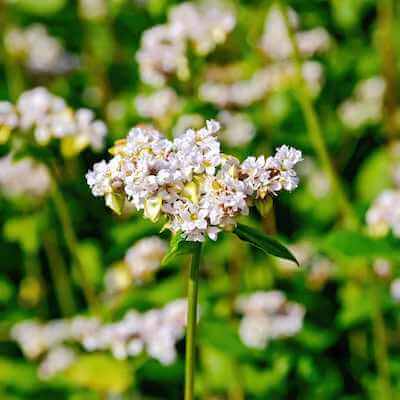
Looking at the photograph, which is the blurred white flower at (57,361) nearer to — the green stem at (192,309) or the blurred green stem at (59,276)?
→ the blurred green stem at (59,276)

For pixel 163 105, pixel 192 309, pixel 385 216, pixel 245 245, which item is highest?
Answer: pixel 163 105

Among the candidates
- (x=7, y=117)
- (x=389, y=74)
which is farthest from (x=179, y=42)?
(x=389, y=74)

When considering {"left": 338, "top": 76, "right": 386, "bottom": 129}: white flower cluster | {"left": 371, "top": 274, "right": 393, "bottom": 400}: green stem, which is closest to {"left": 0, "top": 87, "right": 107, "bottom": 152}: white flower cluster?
{"left": 371, "top": 274, "right": 393, "bottom": 400}: green stem

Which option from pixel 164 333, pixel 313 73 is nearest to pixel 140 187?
pixel 164 333

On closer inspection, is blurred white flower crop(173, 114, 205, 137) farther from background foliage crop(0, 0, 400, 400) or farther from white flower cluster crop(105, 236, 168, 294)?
→ white flower cluster crop(105, 236, 168, 294)

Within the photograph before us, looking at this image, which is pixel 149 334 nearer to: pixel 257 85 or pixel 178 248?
pixel 178 248

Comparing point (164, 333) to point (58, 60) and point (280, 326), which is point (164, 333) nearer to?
point (280, 326)
